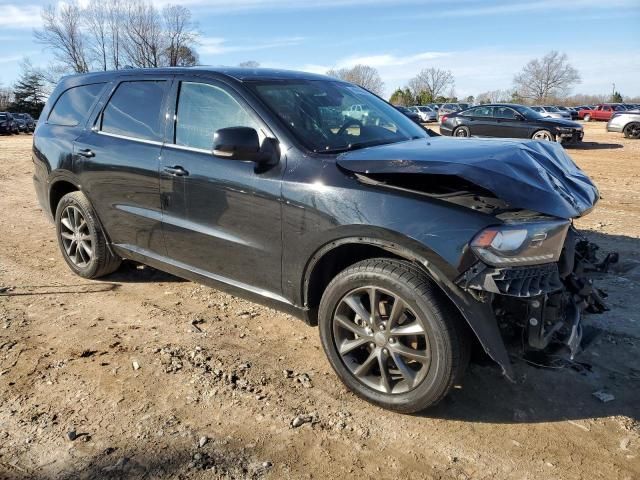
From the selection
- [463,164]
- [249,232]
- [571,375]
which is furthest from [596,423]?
[249,232]

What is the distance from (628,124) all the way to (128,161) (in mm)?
22571

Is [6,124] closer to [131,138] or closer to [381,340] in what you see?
[131,138]

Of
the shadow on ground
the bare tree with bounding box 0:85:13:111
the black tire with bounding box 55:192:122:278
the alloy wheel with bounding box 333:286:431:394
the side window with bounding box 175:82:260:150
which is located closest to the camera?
the alloy wheel with bounding box 333:286:431:394

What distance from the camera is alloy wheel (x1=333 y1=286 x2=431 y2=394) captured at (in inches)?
110

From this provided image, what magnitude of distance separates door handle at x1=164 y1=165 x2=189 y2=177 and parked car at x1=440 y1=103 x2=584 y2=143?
16.1 m

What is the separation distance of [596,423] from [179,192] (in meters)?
2.89

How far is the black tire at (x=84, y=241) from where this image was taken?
15.1 feet

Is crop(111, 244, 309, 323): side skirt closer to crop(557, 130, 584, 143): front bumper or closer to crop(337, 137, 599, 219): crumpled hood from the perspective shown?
crop(337, 137, 599, 219): crumpled hood

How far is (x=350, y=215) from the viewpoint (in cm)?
284

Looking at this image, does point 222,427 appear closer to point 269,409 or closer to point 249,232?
point 269,409

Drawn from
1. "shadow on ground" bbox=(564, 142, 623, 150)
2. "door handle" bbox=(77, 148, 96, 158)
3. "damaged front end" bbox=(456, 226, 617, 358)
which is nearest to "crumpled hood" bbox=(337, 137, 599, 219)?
"damaged front end" bbox=(456, 226, 617, 358)

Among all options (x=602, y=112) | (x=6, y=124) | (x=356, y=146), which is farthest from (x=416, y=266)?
(x=602, y=112)

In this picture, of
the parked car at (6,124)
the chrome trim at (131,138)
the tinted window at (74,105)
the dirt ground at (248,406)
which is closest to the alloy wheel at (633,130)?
the dirt ground at (248,406)

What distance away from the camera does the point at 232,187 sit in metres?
3.37
